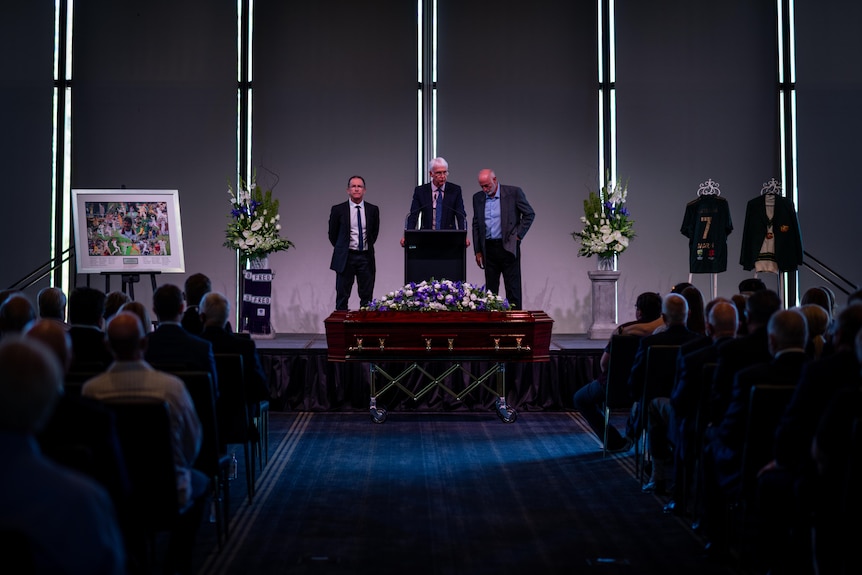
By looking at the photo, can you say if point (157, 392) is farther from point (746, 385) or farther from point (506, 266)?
point (506, 266)

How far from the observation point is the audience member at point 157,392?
2.96m

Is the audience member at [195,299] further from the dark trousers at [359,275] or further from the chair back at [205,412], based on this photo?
the dark trousers at [359,275]

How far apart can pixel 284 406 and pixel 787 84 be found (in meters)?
7.16

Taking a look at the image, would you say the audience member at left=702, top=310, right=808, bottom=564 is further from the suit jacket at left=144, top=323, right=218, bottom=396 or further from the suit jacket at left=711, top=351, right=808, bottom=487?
the suit jacket at left=144, top=323, right=218, bottom=396

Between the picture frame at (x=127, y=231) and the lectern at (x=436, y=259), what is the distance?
2589mm

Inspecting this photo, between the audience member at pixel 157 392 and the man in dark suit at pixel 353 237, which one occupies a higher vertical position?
the man in dark suit at pixel 353 237

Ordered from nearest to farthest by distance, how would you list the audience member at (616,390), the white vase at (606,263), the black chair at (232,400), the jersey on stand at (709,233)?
the black chair at (232,400), the audience member at (616,390), the white vase at (606,263), the jersey on stand at (709,233)

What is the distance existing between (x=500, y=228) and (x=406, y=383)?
5.45ft

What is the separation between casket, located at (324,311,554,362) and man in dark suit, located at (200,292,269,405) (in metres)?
1.81

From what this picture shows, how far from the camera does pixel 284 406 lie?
763 cm

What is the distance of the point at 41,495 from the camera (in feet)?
5.12

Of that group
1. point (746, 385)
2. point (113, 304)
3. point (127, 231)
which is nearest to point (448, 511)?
point (746, 385)

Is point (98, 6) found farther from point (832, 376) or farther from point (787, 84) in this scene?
point (832, 376)

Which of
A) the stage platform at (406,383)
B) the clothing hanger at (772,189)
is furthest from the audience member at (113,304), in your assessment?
the clothing hanger at (772,189)
